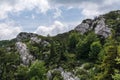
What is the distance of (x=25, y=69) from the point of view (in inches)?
4505

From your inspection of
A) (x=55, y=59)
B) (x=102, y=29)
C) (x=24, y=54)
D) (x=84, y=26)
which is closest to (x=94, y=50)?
(x=55, y=59)

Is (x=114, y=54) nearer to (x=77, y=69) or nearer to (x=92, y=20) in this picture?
(x=77, y=69)

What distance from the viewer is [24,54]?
14125 cm

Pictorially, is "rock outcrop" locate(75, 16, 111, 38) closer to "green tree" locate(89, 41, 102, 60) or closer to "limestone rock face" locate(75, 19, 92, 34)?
"limestone rock face" locate(75, 19, 92, 34)

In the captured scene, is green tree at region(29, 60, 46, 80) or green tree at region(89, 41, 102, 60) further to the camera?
green tree at region(89, 41, 102, 60)

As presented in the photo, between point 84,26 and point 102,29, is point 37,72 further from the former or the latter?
point 84,26

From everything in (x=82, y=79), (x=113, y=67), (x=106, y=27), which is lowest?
(x=82, y=79)

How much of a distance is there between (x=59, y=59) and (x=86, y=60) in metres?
15.3

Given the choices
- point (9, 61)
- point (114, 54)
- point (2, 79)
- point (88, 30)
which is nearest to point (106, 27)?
point (88, 30)

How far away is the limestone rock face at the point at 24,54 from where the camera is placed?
13575 cm

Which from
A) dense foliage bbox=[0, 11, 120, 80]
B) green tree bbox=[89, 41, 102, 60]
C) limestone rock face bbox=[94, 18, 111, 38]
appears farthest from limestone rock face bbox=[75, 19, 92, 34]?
green tree bbox=[89, 41, 102, 60]

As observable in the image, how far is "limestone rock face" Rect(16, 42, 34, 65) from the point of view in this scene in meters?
136

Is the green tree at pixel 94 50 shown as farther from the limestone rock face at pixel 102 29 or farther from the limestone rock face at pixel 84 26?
the limestone rock face at pixel 84 26

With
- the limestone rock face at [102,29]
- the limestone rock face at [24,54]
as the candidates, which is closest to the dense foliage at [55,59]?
the limestone rock face at [24,54]
